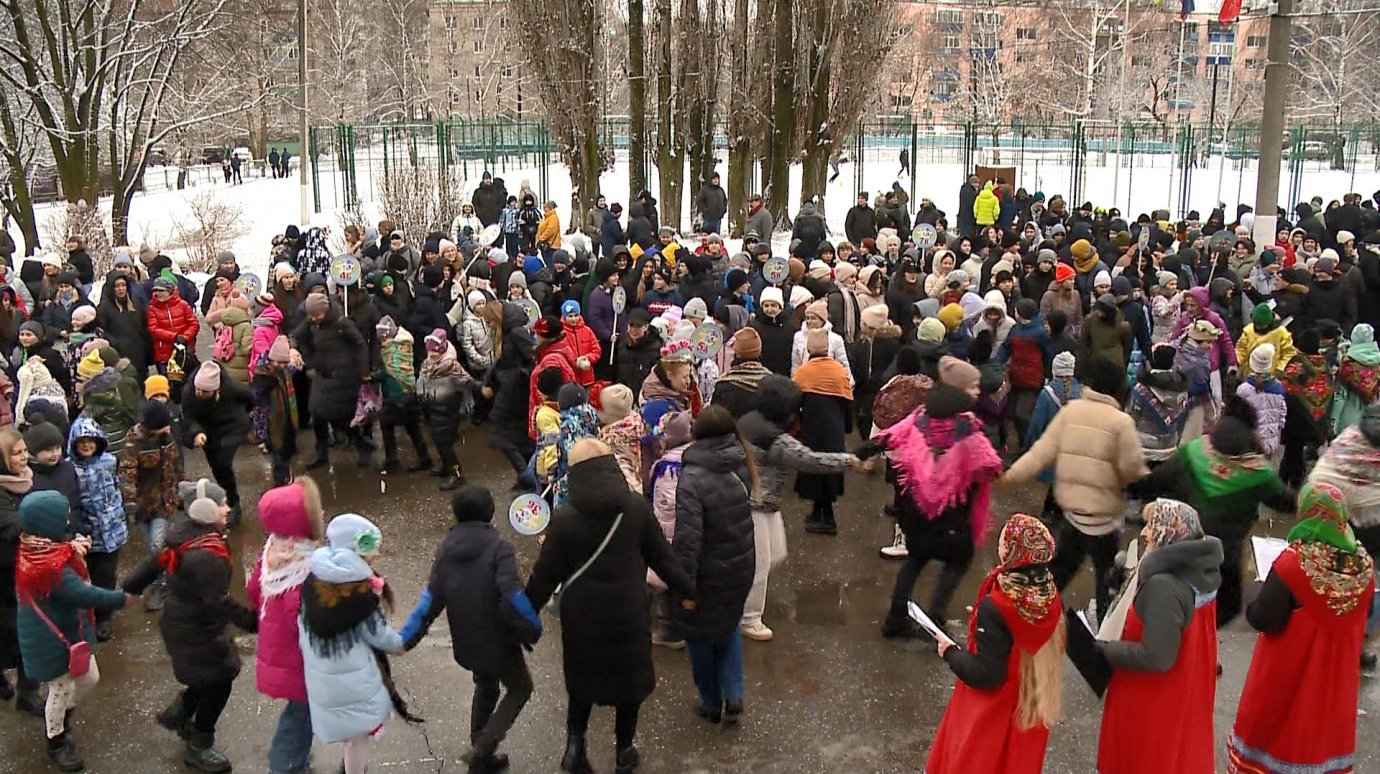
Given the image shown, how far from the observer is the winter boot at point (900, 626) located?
277 inches

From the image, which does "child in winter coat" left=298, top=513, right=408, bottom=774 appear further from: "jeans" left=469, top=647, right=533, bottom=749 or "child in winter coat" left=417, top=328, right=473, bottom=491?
"child in winter coat" left=417, top=328, right=473, bottom=491

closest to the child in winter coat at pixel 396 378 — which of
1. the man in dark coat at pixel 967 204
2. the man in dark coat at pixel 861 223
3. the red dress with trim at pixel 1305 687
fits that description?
the red dress with trim at pixel 1305 687

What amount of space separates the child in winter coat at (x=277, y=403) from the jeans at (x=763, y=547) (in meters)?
4.42

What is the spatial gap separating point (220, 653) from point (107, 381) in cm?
333

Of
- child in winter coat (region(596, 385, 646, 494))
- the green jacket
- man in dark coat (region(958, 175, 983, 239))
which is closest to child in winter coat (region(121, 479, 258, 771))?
the green jacket

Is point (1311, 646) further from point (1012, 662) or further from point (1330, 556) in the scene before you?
point (1012, 662)

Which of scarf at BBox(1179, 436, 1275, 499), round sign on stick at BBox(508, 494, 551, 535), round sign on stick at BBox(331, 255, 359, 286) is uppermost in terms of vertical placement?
round sign on stick at BBox(331, 255, 359, 286)

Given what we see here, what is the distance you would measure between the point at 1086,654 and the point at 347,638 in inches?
113

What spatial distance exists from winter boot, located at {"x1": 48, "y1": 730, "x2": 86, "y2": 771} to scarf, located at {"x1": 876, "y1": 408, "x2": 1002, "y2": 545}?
4.31 meters

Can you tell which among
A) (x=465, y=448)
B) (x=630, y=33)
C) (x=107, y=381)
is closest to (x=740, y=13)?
Answer: (x=630, y=33)

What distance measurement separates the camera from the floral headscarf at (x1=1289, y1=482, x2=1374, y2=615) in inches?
186

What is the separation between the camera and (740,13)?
79.2 ft

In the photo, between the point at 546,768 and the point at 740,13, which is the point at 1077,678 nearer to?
the point at 546,768

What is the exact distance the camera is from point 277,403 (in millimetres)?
9500
